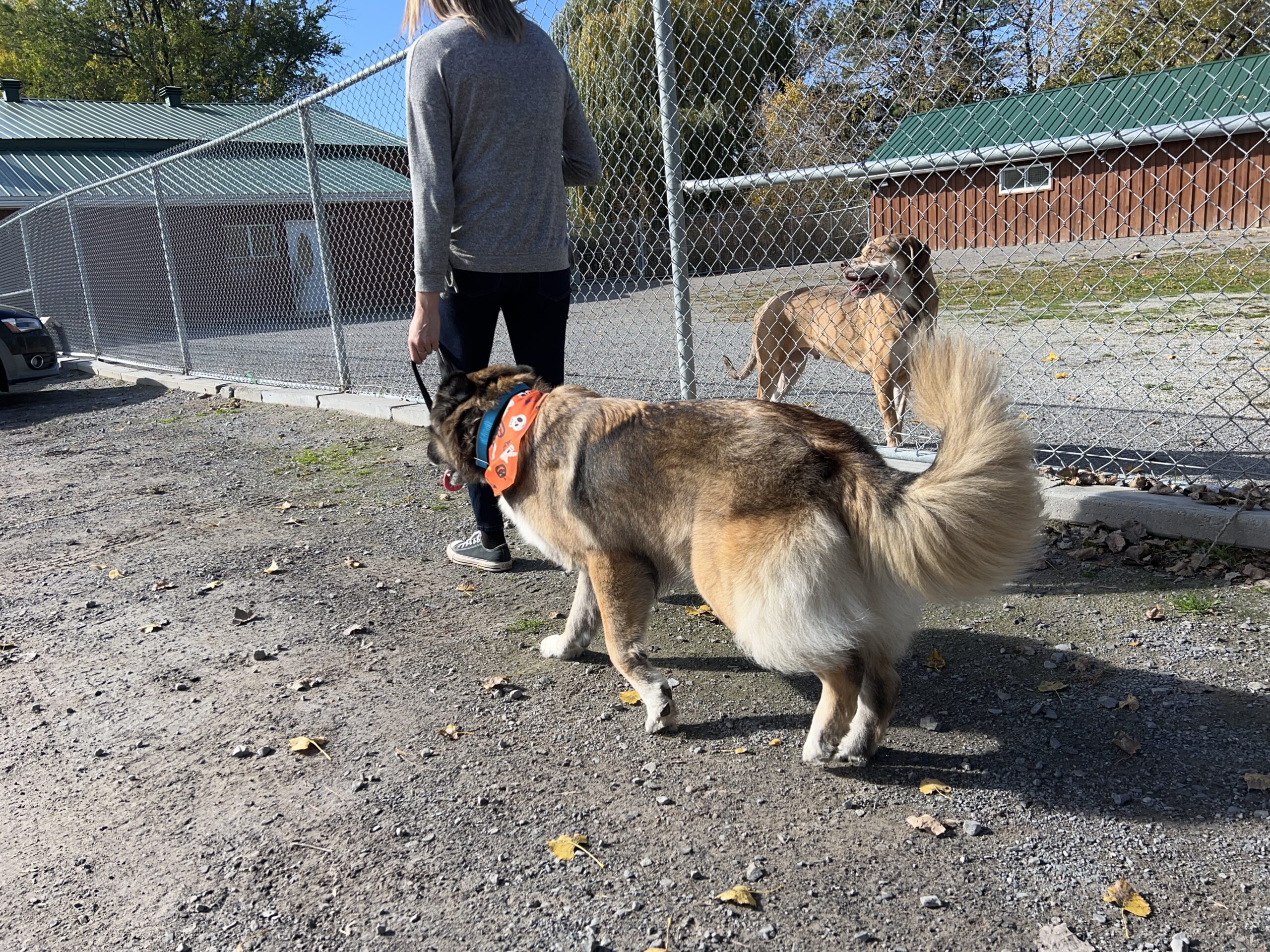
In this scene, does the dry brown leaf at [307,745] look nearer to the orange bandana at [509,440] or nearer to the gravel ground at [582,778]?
the gravel ground at [582,778]

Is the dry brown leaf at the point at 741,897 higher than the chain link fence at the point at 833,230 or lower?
lower

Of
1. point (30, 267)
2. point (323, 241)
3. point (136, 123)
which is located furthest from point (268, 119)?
point (136, 123)

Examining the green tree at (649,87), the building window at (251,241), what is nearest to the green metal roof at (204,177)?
the building window at (251,241)

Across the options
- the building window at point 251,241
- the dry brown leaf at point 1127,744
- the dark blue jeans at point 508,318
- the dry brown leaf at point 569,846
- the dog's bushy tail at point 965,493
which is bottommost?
the dry brown leaf at point 569,846

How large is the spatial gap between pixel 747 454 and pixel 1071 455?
2940mm

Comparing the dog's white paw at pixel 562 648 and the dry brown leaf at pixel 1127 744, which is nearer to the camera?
the dry brown leaf at pixel 1127 744

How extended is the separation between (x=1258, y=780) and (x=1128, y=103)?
603 cm

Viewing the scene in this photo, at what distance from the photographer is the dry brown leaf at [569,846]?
223 cm

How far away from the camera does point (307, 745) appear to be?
9.30ft

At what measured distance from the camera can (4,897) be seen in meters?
2.22

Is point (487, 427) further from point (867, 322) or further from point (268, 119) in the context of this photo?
point (268, 119)

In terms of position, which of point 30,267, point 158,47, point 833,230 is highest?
point 158,47

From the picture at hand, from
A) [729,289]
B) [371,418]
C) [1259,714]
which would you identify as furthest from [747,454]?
[729,289]

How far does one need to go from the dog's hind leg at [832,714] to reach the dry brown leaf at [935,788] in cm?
25
